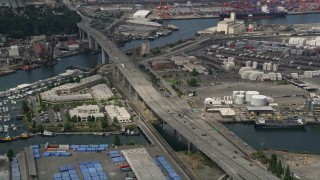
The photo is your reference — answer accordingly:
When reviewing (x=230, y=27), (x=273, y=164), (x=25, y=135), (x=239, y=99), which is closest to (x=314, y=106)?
(x=239, y=99)

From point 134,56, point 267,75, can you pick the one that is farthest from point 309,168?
point 134,56

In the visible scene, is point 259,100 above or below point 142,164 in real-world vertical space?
above

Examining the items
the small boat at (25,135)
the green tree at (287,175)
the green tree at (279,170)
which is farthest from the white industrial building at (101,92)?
the green tree at (287,175)

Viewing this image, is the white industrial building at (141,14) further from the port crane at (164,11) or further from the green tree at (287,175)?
the green tree at (287,175)

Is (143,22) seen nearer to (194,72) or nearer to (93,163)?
(194,72)

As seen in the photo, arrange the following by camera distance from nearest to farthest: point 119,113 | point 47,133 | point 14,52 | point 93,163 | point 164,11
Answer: point 93,163
point 47,133
point 119,113
point 14,52
point 164,11

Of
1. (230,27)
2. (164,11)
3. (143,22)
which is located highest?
(164,11)
